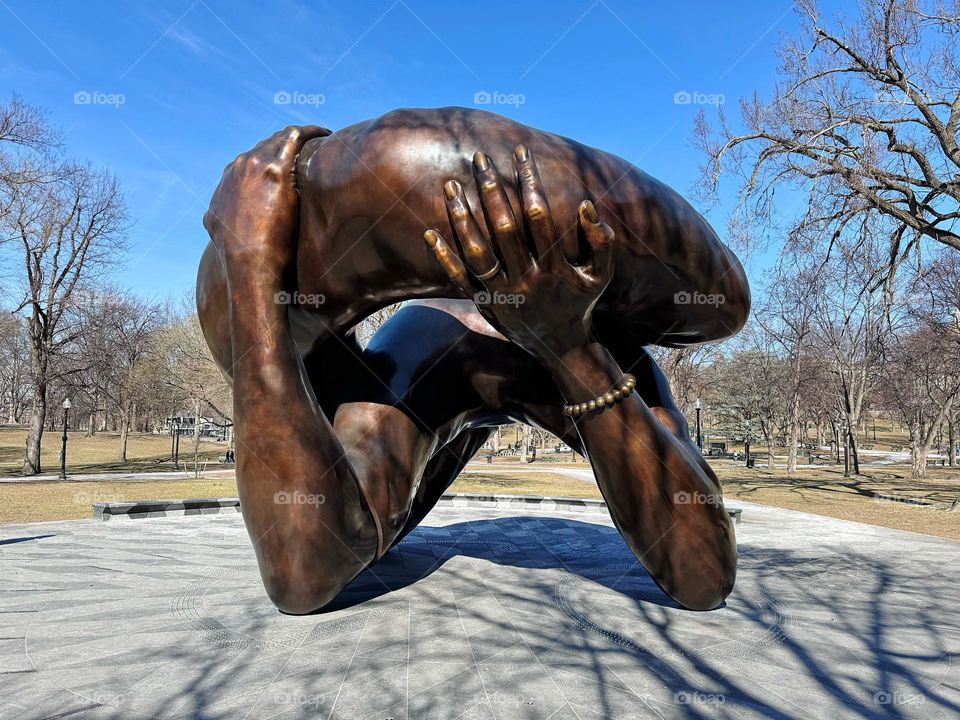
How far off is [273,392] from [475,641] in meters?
1.86

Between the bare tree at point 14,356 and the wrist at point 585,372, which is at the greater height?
the bare tree at point 14,356

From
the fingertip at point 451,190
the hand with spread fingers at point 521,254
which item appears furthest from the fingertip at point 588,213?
the fingertip at point 451,190

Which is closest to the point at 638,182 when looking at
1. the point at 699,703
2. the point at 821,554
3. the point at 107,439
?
the point at 699,703

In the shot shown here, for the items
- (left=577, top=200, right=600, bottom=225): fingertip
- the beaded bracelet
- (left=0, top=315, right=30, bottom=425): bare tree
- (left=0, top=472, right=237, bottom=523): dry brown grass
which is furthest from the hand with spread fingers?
(left=0, top=315, right=30, bottom=425): bare tree

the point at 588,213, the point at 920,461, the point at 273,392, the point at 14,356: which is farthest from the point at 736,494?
the point at 14,356

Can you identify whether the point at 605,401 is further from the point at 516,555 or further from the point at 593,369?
the point at 516,555

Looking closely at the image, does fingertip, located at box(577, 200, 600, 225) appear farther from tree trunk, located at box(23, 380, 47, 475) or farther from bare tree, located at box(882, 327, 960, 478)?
tree trunk, located at box(23, 380, 47, 475)

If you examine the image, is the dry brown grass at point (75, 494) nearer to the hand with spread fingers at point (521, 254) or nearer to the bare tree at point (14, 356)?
the hand with spread fingers at point (521, 254)

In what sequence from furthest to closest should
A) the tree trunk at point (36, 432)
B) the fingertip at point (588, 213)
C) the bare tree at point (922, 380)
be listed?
1. the tree trunk at point (36, 432)
2. the bare tree at point (922, 380)
3. the fingertip at point (588, 213)

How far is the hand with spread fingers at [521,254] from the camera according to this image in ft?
8.96

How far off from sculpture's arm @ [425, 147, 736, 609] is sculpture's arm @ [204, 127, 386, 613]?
1203mm

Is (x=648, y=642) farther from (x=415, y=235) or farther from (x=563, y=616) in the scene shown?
(x=415, y=235)

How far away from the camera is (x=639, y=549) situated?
4016 millimetres

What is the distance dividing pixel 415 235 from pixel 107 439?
199 ft
